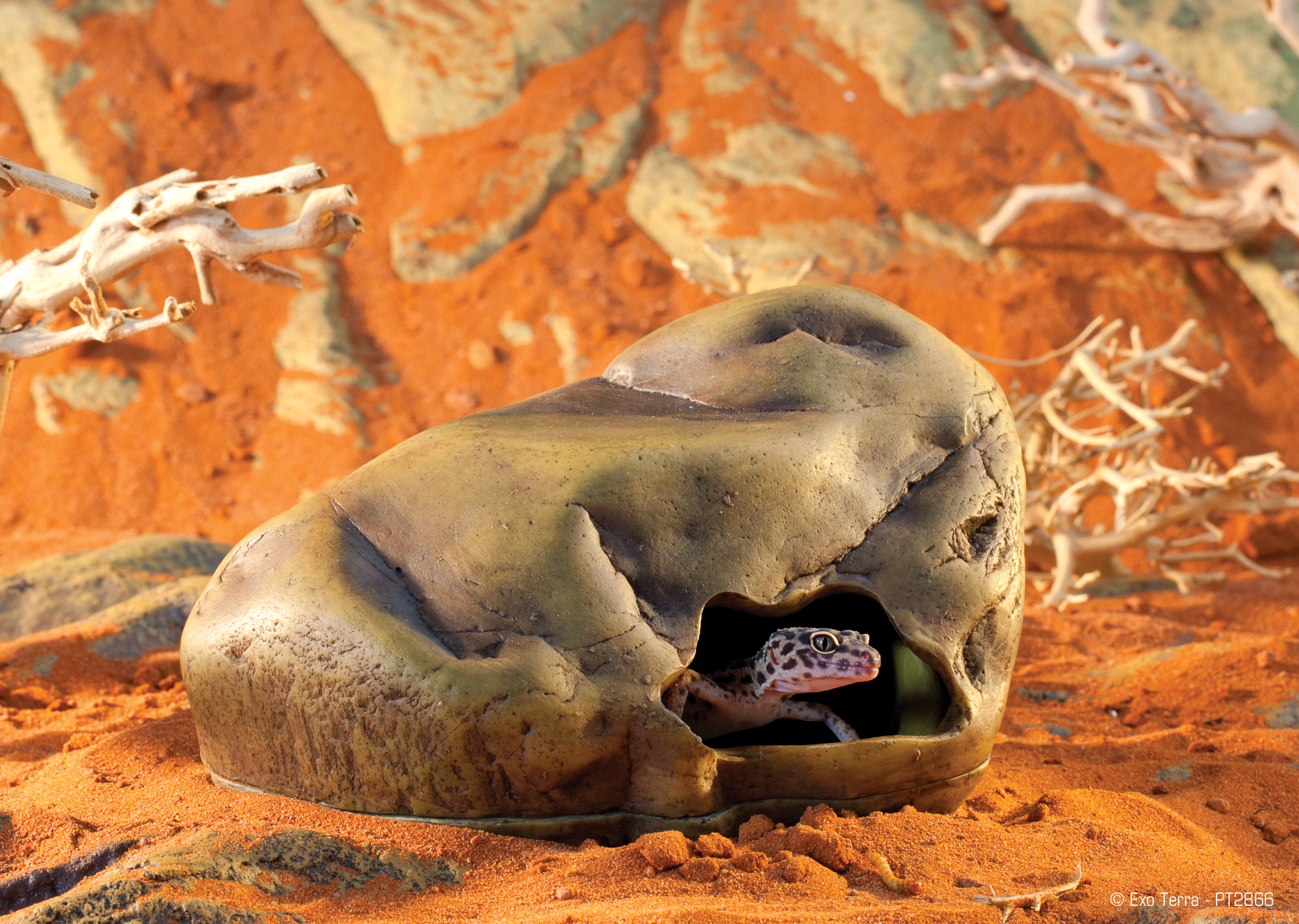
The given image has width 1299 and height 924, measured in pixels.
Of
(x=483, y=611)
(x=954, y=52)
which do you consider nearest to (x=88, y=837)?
(x=483, y=611)

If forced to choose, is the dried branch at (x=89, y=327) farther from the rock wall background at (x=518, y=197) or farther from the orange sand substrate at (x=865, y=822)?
the rock wall background at (x=518, y=197)

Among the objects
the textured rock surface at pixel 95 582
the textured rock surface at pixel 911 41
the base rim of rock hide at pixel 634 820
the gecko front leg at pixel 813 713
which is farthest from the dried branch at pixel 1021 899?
the textured rock surface at pixel 911 41

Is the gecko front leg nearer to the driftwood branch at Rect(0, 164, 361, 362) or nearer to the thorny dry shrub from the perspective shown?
the driftwood branch at Rect(0, 164, 361, 362)

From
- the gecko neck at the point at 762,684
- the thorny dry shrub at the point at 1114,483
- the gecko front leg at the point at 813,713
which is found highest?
the gecko neck at the point at 762,684

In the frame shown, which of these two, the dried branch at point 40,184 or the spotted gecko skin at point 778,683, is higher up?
the dried branch at point 40,184

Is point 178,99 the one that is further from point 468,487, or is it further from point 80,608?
point 468,487

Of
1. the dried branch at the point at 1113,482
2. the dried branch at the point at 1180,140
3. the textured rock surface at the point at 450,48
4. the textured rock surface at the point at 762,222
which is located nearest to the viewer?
the dried branch at the point at 1113,482

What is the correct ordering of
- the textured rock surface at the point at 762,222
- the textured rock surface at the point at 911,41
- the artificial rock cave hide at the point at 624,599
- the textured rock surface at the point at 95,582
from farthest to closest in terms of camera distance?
1. the textured rock surface at the point at 911,41
2. the textured rock surface at the point at 762,222
3. the textured rock surface at the point at 95,582
4. the artificial rock cave hide at the point at 624,599
